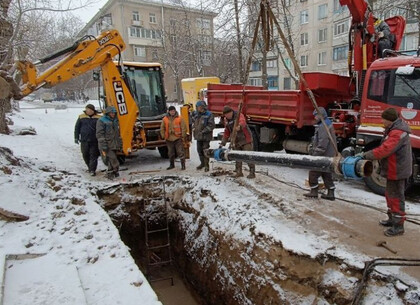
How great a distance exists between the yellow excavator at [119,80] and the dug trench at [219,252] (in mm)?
1476

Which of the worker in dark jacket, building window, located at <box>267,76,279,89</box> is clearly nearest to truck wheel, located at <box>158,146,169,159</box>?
the worker in dark jacket

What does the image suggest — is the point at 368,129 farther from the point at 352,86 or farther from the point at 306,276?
the point at 306,276

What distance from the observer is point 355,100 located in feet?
24.5

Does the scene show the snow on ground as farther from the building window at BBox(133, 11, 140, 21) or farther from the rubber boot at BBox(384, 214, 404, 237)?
the building window at BBox(133, 11, 140, 21)

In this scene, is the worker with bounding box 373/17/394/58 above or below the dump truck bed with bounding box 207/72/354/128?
above

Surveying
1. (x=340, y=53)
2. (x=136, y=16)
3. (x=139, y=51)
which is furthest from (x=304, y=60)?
(x=136, y=16)

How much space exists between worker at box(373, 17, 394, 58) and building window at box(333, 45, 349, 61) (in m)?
23.2

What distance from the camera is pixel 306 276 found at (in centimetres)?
411

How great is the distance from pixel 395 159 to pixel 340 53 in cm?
2783

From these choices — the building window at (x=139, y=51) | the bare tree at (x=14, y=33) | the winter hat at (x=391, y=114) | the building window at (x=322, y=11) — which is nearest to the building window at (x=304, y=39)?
the building window at (x=322, y=11)

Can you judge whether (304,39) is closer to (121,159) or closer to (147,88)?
(147,88)

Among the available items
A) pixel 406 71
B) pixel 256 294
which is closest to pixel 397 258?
pixel 256 294

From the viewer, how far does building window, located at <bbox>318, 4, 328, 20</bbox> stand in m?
29.5

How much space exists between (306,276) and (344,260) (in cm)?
50
